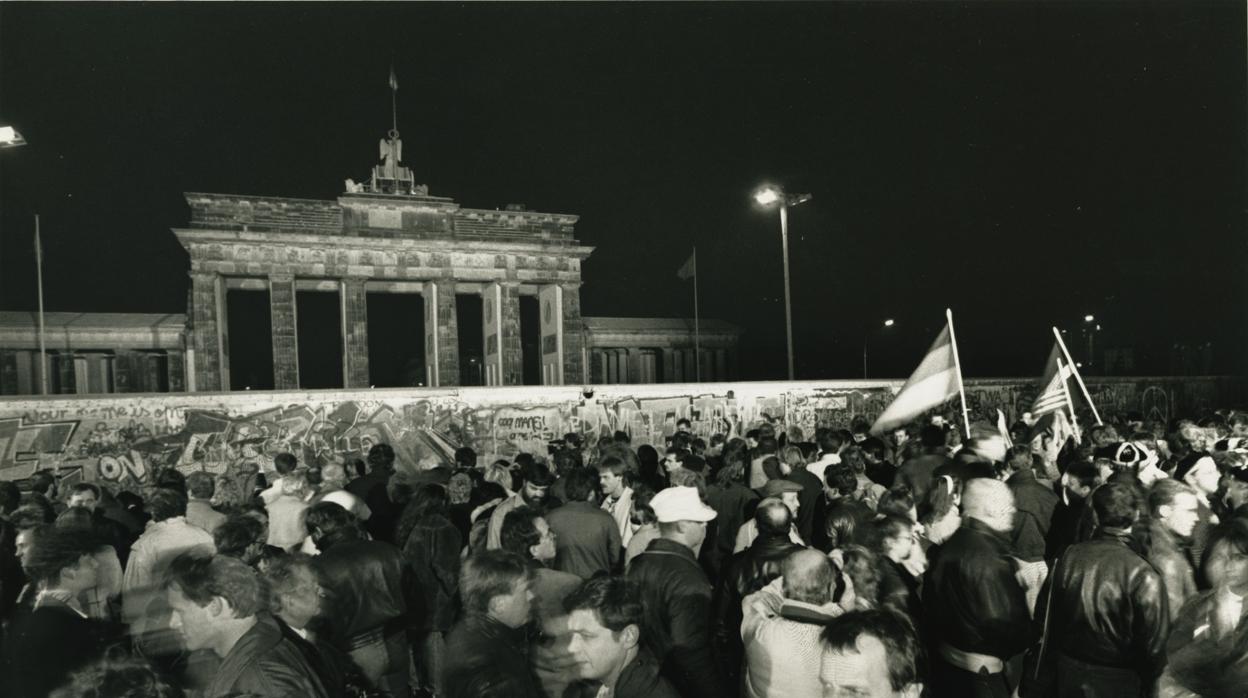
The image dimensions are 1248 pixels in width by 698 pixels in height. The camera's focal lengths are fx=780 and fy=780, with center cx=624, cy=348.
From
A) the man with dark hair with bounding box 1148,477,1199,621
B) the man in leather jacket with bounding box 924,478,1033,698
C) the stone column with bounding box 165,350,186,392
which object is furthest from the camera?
the stone column with bounding box 165,350,186,392

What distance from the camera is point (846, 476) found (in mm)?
6949

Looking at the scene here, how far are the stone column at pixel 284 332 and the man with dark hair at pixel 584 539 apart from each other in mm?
27891

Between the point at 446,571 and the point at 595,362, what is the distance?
32.7 meters

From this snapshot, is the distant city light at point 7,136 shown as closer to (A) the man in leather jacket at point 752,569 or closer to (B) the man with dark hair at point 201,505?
(B) the man with dark hair at point 201,505

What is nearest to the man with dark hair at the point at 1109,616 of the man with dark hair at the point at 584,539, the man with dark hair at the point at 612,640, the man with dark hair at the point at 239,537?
the man with dark hair at the point at 612,640

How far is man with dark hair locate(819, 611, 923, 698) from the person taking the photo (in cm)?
273

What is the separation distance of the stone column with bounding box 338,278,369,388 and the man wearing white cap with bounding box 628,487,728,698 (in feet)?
95.4

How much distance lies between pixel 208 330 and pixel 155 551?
92.5 ft

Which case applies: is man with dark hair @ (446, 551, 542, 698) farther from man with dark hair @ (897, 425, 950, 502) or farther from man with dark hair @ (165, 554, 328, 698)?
man with dark hair @ (897, 425, 950, 502)

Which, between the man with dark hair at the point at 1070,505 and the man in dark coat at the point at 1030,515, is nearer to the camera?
the man in dark coat at the point at 1030,515

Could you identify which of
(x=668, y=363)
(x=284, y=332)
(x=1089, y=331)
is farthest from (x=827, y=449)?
(x=1089, y=331)

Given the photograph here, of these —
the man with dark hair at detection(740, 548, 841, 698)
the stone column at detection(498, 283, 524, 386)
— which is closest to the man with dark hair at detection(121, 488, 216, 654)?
the man with dark hair at detection(740, 548, 841, 698)

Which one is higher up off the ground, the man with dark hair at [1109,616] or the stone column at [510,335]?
the stone column at [510,335]

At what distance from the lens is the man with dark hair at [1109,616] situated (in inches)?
161
